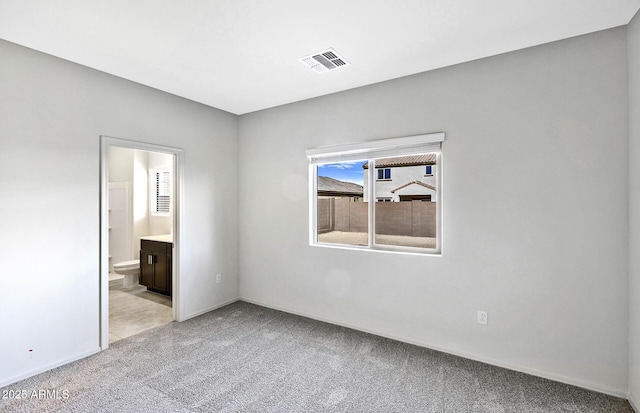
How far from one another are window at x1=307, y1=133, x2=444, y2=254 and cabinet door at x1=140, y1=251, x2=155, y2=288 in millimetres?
2577

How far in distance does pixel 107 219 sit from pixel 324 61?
2.46 meters

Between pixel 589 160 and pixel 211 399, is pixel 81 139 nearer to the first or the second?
pixel 211 399

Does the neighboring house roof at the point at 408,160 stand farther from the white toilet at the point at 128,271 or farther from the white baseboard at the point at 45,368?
the white toilet at the point at 128,271

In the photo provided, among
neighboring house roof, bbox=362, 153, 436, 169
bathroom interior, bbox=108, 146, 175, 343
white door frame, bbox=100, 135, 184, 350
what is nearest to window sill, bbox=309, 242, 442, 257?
neighboring house roof, bbox=362, 153, 436, 169

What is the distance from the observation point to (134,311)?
380cm

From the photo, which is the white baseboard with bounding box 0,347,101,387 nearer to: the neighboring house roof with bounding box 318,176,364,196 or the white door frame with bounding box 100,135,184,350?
the white door frame with bounding box 100,135,184,350

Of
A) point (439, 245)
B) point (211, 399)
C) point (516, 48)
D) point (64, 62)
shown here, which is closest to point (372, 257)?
point (439, 245)

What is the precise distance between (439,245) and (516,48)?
1758mm

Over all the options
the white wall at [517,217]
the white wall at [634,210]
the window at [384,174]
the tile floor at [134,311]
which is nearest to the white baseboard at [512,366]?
the white wall at [517,217]

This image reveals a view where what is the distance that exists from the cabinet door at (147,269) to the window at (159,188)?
1.14m

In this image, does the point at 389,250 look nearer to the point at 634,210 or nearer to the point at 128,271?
the point at 634,210

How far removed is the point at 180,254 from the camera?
141 inches

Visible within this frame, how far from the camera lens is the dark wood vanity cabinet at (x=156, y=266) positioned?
423 cm

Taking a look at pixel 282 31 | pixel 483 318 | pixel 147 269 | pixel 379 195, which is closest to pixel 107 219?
pixel 147 269
